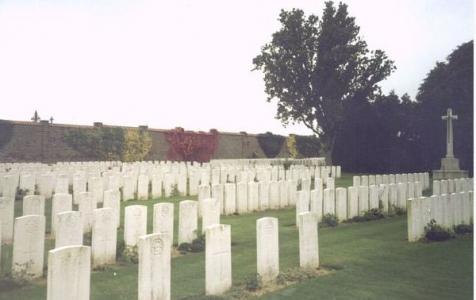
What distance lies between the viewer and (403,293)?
16.1ft

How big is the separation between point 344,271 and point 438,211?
3457 mm

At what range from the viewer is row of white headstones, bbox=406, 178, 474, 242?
7.70 meters

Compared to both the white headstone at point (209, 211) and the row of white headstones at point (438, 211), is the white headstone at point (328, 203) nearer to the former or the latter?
the row of white headstones at point (438, 211)

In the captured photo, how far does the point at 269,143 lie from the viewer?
38438 millimetres

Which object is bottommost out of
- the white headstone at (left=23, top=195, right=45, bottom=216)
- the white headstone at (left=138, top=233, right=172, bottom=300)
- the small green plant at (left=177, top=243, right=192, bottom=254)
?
the small green plant at (left=177, top=243, right=192, bottom=254)

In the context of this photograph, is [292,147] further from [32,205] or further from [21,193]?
[32,205]

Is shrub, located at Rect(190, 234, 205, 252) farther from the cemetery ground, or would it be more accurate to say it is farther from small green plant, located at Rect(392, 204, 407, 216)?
small green plant, located at Rect(392, 204, 407, 216)

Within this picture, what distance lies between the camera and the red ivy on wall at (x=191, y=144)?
30641 mm

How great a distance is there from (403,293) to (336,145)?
83.9 ft

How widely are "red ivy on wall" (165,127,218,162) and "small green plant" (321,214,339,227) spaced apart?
853 inches

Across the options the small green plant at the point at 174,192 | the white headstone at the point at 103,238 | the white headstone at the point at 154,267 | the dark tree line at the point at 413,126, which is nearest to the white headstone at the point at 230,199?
the small green plant at the point at 174,192

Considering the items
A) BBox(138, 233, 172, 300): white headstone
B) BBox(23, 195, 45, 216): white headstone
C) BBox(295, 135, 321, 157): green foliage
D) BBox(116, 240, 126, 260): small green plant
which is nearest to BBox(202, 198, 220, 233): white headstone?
BBox(116, 240, 126, 260): small green plant

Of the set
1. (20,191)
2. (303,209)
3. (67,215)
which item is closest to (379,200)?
(303,209)

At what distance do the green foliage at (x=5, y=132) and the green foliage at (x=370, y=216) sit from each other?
1964 centimetres
